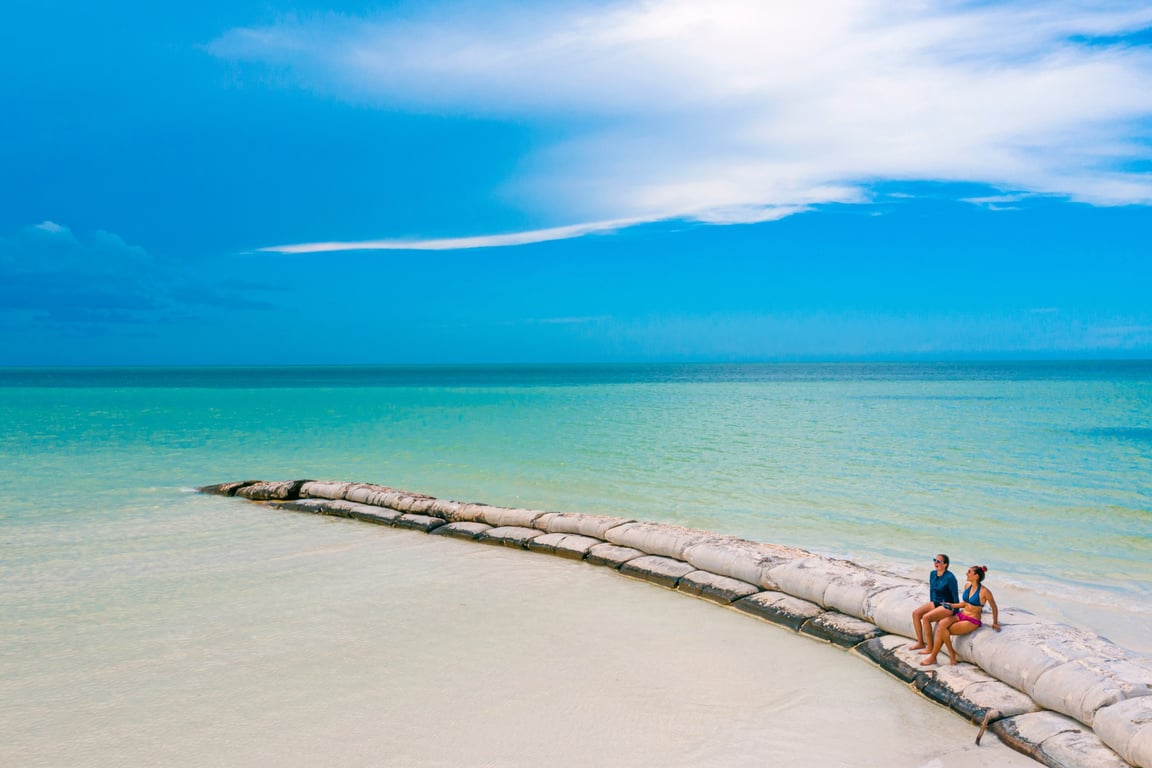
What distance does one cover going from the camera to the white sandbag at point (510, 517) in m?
10.2

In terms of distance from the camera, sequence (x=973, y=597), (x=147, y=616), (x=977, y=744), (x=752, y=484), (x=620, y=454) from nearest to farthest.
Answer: (x=977, y=744) < (x=973, y=597) < (x=147, y=616) < (x=752, y=484) < (x=620, y=454)

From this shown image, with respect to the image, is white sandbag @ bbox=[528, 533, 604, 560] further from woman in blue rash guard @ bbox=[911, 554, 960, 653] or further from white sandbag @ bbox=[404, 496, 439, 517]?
woman in blue rash guard @ bbox=[911, 554, 960, 653]

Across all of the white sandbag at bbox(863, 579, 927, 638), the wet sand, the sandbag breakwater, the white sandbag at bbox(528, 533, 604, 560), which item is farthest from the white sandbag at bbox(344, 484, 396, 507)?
the white sandbag at bbox(863, 579, 927, 638)

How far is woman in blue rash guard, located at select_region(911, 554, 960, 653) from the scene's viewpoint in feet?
19.0

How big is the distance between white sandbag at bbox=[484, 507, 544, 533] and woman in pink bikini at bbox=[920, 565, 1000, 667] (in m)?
5.36

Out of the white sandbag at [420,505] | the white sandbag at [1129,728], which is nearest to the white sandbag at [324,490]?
the white sandbag at [420,505]

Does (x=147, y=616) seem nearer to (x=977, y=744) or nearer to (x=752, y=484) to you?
(x=977, y=744)

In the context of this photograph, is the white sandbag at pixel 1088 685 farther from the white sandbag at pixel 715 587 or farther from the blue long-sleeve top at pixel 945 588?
the white sandbag at pixel 715 587

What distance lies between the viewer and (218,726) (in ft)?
16.1

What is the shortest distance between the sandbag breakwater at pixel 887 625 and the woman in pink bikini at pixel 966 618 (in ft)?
0.25

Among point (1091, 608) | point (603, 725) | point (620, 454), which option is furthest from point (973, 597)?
point (620, 454)

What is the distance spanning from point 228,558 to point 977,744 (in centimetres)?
759

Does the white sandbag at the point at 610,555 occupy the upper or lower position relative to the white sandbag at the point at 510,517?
lower

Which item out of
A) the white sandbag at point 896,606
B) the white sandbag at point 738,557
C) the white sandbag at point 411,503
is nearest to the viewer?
the white sandbag at point 896,606
